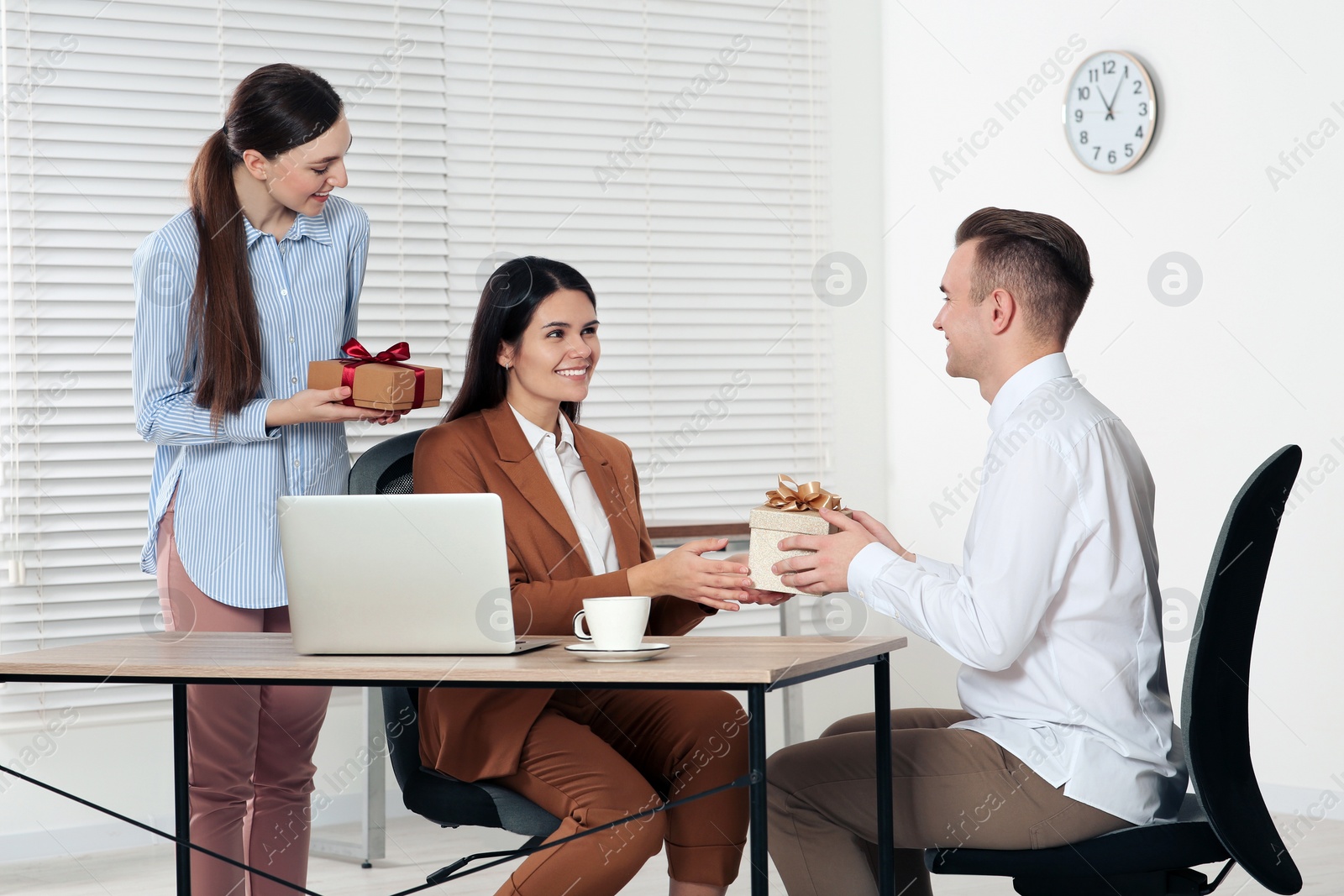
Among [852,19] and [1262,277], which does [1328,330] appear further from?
[852,19]

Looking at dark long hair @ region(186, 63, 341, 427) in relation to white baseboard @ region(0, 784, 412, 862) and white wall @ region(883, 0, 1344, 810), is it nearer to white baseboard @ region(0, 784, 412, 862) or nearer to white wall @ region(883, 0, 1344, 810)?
white baseboard @ region(0, 784, 412, 862)

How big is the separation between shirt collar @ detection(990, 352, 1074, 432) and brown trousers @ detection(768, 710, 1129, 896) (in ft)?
1.52

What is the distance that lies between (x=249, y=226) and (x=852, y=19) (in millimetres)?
3358

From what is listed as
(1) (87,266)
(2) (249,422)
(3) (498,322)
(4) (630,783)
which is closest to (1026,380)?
(4) (630,783)

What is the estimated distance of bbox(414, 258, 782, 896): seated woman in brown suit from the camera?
1965 mm

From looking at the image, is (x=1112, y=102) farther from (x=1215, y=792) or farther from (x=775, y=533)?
(x=1215, y=792)

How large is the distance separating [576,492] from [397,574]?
0.70 metres

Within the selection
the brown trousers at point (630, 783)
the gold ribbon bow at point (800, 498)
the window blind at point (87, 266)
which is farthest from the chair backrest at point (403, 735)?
the window blind at point (87, 266)

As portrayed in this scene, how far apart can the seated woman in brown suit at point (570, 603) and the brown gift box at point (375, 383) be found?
0.09 metres

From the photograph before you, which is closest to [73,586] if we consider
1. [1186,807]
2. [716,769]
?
[716,769]

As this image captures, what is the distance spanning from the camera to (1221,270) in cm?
383

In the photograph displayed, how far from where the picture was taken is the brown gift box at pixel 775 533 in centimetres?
192

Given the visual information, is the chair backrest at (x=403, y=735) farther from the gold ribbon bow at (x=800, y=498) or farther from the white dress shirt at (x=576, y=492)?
the gold ribbon bow at (x=800, y=498)

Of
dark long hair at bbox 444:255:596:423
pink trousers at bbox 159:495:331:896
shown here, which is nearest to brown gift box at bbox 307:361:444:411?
dark long hair at bbox 444:255:596:423
